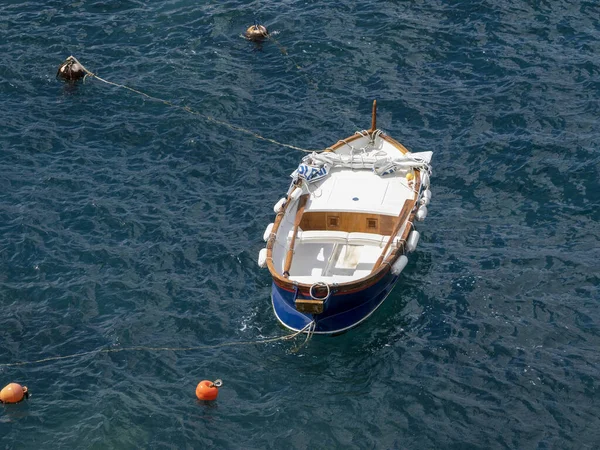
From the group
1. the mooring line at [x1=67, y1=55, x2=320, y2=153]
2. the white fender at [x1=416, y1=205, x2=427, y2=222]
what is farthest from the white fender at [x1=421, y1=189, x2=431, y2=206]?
the mooring line at [x1=67, y1=55, x2=320, y2=153]

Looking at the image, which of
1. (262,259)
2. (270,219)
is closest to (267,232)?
(262,259)

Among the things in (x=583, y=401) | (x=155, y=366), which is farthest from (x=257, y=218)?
(x=583, y=401)

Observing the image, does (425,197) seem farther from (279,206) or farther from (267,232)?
(267,232)

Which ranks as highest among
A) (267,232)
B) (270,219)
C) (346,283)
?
(346,283)

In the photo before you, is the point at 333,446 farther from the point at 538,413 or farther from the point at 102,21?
the point at 102,21

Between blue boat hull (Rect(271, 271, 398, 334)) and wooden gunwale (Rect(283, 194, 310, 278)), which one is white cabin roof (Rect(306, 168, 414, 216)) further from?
blue boat hull (Rect(271, 271, 398, 334))

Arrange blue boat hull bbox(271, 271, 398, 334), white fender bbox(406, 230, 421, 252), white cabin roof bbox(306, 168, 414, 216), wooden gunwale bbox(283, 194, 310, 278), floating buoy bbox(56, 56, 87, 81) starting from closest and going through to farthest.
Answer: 1. blue boat hull bbox(271, 271, 398, 334)
2. wooden gunwale bbox(283, 194, 310, 278)
3. white fender bbox(406, 230, 421, 252)
4. white cabin roof bbox(306, 168, 414, 216)
5. floating buoy bbox(56, 56, 87, 81)
